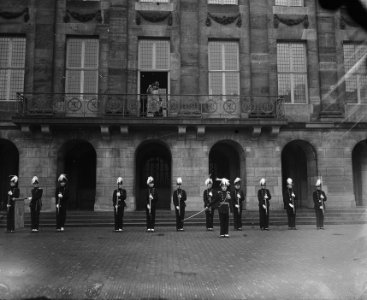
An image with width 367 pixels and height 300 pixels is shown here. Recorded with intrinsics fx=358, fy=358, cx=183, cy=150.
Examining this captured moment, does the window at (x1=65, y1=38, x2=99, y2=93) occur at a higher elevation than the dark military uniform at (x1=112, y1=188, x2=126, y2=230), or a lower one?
higher

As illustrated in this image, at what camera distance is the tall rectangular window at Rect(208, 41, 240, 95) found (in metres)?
18.5

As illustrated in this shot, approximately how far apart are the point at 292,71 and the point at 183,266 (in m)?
14.4

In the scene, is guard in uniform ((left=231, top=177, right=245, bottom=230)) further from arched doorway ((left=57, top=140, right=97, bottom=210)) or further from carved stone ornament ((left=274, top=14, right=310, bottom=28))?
carved stone ornament ((left=274, top=14, right=310, bottom=28))

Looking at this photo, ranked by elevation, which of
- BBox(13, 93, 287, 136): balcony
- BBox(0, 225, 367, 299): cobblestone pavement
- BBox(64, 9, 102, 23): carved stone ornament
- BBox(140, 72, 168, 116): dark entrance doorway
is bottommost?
BBox(0, 225, 367, 299): cobblestone pavement

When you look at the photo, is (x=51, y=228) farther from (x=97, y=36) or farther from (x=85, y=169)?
(x=97, y=36)

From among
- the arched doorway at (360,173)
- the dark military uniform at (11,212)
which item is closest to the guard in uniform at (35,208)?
the dark military uniform at (11,212)

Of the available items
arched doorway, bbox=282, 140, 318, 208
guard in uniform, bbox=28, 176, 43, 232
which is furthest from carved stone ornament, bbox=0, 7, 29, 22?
arched doorway, bbox=282, 140, 318, 208

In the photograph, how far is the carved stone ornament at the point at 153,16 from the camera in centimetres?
1816

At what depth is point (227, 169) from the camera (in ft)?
65.6

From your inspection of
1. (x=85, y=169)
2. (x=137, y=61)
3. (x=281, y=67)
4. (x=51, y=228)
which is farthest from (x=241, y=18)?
(x=51, y=228)

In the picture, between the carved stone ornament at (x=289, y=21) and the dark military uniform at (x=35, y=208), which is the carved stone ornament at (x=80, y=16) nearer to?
the carved stone ornament at (x=289, y=21)

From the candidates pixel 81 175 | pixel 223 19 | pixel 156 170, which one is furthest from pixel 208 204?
pixel 223 19

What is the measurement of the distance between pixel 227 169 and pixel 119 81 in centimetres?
753

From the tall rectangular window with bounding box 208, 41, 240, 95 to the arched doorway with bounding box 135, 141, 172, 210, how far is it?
439 centimetres
